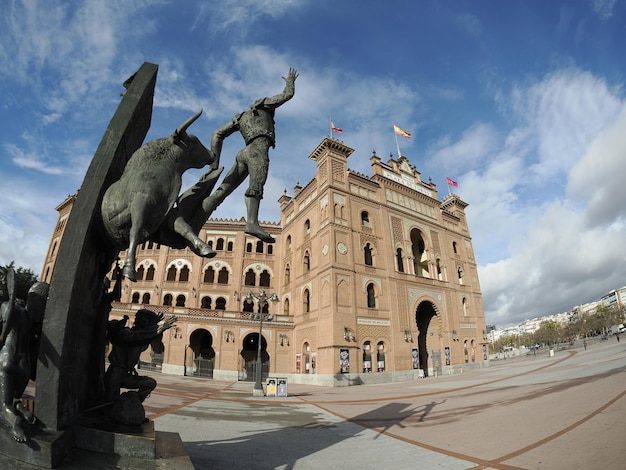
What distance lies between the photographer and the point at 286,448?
18.0 feet

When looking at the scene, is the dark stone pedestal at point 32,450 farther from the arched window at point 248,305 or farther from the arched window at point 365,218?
the arched window at point 248,305

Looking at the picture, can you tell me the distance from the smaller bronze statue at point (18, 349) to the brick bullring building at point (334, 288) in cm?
2237

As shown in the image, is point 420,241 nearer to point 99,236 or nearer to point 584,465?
point 584,465

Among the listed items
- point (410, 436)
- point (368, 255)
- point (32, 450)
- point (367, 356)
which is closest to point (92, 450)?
point (32, 450)

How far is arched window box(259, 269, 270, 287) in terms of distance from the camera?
34959mm

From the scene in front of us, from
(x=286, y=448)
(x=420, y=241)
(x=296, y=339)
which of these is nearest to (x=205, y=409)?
(x=286, y=448)

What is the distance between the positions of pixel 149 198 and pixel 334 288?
2288 centimetres

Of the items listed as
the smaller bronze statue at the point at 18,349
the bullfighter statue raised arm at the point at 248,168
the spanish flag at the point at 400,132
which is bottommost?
the smaller bronze statue at the point at 18,349

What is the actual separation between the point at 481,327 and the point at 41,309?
38.7m

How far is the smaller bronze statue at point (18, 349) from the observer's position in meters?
2.34

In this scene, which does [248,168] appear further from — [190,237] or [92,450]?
[92,450]

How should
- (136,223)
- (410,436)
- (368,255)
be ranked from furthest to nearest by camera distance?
(368,255) < (410,436) < (136,223)

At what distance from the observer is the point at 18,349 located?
2.58 metres

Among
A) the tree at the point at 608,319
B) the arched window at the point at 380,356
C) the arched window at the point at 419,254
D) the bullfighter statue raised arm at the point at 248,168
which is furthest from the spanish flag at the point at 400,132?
the tree at the point at 608,319
